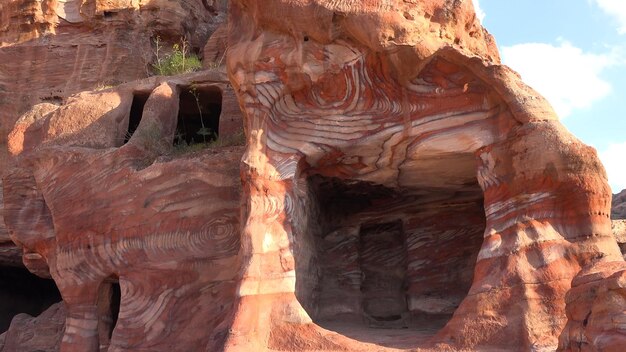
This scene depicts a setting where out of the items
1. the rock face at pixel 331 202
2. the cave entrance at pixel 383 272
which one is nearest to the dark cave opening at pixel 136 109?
the rock face at pixel 331 202

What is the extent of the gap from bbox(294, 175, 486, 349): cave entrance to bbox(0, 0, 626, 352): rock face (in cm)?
3

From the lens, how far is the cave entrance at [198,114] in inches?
422

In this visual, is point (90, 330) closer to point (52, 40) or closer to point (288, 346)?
point (288, 346)

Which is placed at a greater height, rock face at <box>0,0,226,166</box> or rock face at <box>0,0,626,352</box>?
rock face at <box>0,0,226,166</box>

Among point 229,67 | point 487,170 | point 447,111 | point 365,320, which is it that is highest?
point 229,67

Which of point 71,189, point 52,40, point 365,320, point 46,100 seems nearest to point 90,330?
point 71,189

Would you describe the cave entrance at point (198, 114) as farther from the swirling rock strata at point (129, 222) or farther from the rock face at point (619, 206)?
the rock face at point (619, 206)

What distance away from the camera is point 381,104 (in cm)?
736

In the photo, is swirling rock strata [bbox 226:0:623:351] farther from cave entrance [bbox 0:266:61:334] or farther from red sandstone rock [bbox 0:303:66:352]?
cave entrance [bbox 0:266:61:334]

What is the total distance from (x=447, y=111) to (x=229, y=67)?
2.48 m

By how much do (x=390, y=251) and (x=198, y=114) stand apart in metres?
4.13

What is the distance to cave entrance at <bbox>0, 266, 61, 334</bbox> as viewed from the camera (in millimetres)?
14484

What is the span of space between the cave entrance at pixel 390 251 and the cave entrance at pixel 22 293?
330 inches

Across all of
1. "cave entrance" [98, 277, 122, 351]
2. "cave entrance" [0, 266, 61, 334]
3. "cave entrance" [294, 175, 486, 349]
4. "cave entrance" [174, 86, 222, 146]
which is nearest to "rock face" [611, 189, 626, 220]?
"cave entrance" [294, 175, 486, 349]
